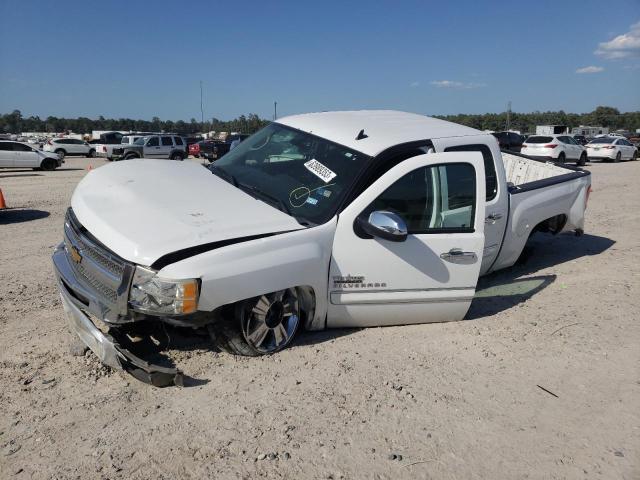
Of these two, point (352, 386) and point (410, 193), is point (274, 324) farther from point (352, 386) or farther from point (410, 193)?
point (410, 193)

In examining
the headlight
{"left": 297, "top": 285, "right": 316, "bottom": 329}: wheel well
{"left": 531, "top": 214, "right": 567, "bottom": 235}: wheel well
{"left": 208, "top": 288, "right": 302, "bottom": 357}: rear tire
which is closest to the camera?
the headlight

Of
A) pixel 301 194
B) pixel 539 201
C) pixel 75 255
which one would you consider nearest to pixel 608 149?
pixel 539 201

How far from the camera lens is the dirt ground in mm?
2668

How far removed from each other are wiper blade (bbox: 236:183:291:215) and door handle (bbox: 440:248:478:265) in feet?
4.27

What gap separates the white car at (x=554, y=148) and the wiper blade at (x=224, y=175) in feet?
72.6

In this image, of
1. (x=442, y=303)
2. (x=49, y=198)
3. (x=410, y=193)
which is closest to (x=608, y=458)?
(x=442, y=303)

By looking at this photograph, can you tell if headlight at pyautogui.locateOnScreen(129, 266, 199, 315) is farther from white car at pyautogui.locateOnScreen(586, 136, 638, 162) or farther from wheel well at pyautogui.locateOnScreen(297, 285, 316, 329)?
white car at pyautogui.locateOnScreen(586, 136, 638, 162)

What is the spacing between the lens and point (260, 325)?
11.7 feet

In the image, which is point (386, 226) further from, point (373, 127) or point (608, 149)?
point (608, 149)

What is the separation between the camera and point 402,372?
3.65 metres

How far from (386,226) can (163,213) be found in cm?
156

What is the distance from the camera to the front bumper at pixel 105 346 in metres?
3.04

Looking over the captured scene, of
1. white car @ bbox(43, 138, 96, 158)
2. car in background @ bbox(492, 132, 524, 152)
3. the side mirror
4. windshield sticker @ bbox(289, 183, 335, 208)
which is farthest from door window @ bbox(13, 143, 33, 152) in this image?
car in background @ bbox(492, 132, 524, 152)

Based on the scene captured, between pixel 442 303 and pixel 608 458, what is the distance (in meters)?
1.66
